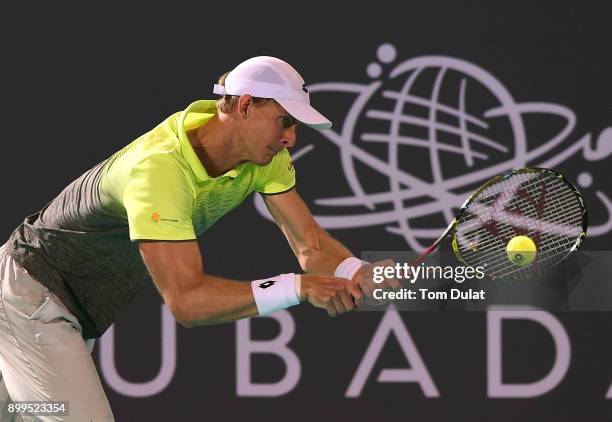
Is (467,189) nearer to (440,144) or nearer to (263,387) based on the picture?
(440,144)

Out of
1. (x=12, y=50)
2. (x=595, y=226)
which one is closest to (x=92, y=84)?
(x=12, y=50)

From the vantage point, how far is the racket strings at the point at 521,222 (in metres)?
5.12

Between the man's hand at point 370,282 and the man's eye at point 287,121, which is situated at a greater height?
the man's eye at point 287,121

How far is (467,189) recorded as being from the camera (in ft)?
19.7

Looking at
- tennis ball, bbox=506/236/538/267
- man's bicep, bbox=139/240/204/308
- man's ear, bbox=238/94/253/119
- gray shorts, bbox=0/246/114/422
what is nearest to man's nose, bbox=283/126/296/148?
man's ear, bbox=238/94/253/119

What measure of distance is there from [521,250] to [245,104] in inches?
59.6

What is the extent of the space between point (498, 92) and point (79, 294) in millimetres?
2474

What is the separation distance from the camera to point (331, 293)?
392cm

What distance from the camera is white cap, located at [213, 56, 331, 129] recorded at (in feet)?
13.4

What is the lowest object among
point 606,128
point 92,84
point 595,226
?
point 595,226

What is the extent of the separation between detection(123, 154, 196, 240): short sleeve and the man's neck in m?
0.16

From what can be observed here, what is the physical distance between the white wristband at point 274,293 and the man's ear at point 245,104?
0.56m

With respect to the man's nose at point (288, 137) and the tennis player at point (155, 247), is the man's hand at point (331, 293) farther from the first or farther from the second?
the man's nose at point (288, 137)

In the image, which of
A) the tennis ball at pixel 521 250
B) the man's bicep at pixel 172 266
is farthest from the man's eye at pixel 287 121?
the tennis ball at pixel 521 250
